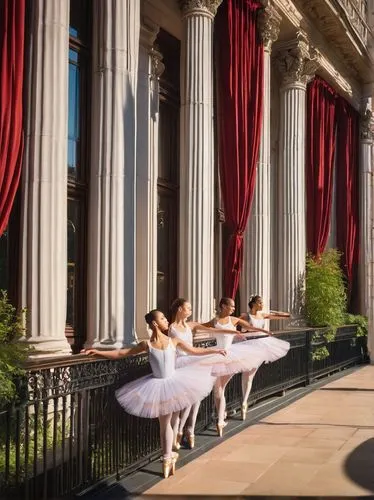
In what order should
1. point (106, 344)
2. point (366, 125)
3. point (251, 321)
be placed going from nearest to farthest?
point (106, 344), point (251, 321), point (366, 125)

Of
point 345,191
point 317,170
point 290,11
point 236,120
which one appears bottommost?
point 345,191

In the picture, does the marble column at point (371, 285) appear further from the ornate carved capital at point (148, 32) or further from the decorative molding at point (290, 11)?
the ornate carved capital at point (148, 32)

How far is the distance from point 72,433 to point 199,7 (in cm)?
884

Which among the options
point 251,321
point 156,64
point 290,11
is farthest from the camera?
point 290,11

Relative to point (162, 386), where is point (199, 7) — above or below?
above

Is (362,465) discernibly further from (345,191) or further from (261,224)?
(345,191)

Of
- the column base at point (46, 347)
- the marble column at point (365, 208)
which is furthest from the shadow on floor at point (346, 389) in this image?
the column base at point (46, 347)

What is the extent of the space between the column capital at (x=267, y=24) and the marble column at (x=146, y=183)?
2464mm

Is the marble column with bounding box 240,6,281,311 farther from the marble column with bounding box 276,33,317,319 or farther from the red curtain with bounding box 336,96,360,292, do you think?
the red curtain with bounding box 336,96,360,292

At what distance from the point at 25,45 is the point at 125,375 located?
4.46 metres

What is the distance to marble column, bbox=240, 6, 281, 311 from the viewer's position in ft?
50.8

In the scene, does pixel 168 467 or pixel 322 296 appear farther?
pixel 322 296

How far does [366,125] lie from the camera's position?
24.8 m

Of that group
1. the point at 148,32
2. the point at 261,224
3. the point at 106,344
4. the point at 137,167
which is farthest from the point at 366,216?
the point at 106,344
